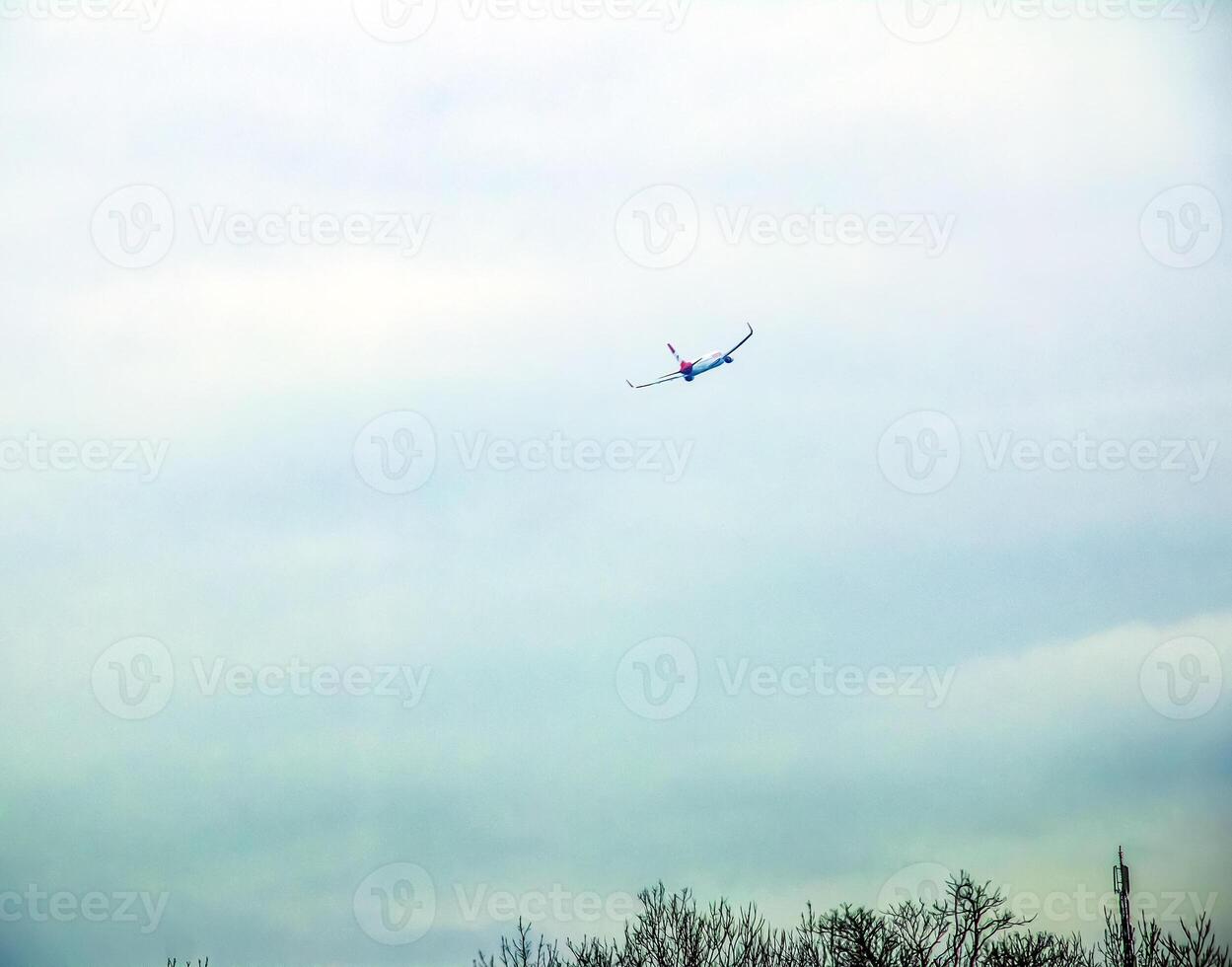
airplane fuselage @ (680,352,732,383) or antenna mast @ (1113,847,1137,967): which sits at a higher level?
airplane fuselage @ (680,352,732,383)

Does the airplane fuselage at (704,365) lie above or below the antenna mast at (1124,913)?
above

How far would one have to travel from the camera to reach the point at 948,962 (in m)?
→ 52.3

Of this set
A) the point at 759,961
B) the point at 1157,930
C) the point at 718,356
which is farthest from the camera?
the point at 718,356

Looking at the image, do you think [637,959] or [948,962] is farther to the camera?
[637,959]

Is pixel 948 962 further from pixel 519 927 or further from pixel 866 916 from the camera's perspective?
pixel 519 927

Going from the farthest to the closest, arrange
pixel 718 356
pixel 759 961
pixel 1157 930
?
pixel 718 356
pixel 759 961
pixel 1157 930

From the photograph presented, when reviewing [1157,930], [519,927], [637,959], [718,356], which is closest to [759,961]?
[637,959]

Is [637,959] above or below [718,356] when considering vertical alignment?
below

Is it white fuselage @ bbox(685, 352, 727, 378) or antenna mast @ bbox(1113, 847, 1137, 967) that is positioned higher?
white fuselage @ bbox(685, 352, 727, 378)

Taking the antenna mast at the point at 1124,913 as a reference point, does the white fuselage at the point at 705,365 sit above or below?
above

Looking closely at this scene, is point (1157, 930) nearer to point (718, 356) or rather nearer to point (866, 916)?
point (866, 916)

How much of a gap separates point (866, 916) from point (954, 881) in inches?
132

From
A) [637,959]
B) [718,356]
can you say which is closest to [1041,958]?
[637,959]

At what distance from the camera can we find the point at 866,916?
2100 inches
